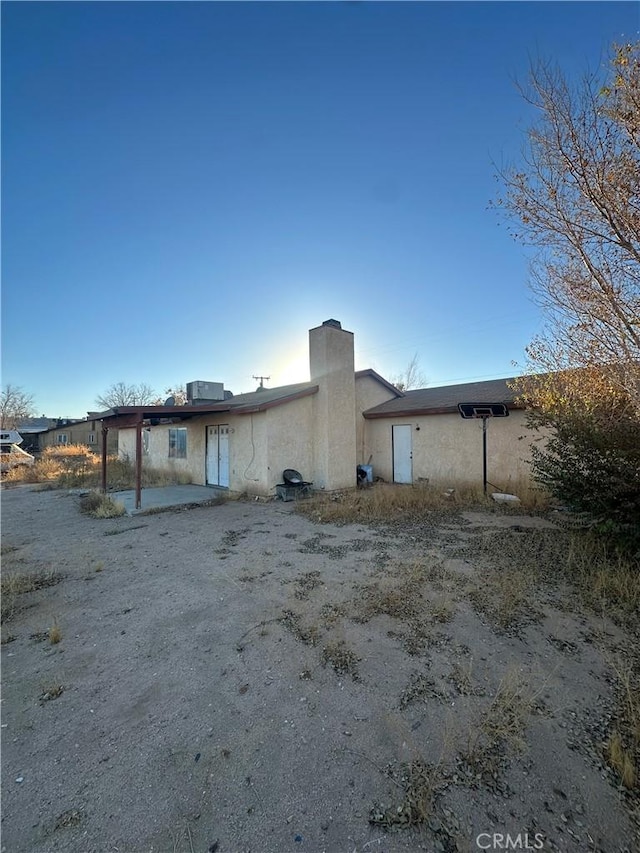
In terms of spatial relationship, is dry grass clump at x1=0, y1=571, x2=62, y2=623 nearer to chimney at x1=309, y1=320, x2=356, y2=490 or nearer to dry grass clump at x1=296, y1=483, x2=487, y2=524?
dry grass clump at x1=296, y1=483, x2=487, y2=524

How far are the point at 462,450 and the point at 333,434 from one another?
3.97 metres

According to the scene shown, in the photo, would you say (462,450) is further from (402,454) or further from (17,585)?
(17,585)

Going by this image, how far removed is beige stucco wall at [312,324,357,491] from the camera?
36.3 feet

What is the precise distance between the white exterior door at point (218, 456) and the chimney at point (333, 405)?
3.10m

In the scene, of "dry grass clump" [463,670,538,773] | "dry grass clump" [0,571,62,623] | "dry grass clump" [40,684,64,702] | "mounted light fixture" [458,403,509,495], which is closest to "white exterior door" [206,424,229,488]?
"dry grass clump" [0,571,62,623]

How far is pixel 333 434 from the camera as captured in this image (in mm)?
11180

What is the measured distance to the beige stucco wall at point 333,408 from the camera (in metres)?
11.1

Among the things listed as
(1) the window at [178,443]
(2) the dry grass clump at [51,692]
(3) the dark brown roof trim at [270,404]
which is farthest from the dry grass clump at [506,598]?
(1) the window at [178,443]

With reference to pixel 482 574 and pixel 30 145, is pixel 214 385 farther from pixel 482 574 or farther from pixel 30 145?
pixel 482 574

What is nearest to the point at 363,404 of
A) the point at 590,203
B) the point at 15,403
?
the point at 590,203

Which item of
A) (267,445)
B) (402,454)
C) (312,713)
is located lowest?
(312,713)

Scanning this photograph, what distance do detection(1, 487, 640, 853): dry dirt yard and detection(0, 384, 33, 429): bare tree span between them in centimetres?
5266

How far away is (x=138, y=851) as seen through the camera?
5.29 ft

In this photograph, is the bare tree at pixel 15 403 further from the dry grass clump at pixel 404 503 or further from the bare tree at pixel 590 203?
the bare tree at pixel 590 203
